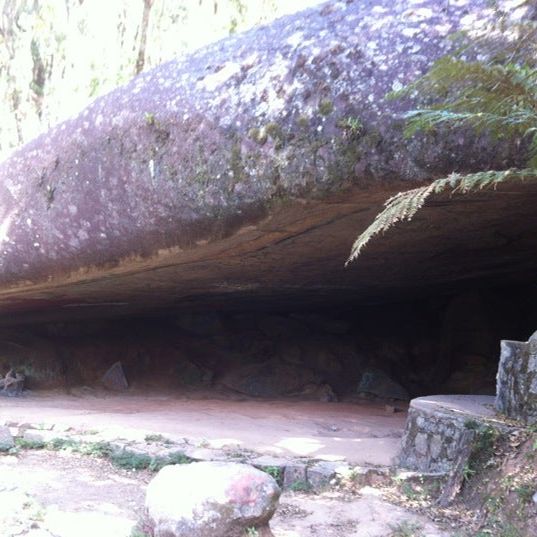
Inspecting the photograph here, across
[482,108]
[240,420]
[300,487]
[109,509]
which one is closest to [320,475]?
[300,487]

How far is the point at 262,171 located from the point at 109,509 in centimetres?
265

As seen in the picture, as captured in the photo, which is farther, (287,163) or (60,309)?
(60,309)

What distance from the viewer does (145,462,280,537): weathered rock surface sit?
3.20 m

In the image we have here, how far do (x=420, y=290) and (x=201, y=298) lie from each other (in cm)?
348

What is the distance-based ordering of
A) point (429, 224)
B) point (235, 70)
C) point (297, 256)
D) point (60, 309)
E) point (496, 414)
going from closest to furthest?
point (496, 414), point (235, 70), point (429, 224), point (297, 256), point (60, 309)

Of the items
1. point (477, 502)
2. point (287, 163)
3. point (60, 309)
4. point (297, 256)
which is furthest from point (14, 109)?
point (477, 502)

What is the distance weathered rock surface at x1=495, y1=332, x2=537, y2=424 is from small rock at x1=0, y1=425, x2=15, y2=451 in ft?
13.5

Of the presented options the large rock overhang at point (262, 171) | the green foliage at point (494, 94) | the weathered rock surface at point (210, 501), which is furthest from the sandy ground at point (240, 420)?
the green foliage at point (494, 94)

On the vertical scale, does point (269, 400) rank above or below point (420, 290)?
below

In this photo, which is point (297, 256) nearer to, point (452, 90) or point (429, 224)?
point (429, 224)

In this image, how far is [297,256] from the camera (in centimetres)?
691

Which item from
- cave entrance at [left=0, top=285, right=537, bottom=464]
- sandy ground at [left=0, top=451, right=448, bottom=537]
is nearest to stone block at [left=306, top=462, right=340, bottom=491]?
sandy ground at [left=0, top=451, right=448, bottom=537]

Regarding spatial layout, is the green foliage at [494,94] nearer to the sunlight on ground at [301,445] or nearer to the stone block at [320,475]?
the stone block at [320,475]

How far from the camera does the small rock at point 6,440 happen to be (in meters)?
5.71
